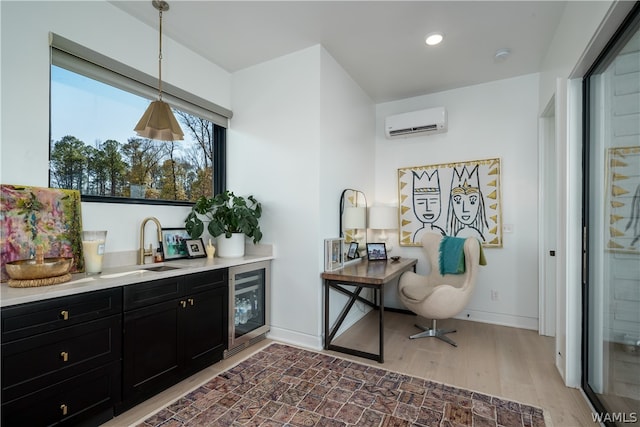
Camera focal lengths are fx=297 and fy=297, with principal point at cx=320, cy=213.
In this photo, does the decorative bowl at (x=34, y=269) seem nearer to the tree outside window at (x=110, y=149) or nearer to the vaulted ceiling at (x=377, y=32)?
the tree outside window at (x=110, y=149)

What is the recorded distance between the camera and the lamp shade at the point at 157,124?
1.99 meters

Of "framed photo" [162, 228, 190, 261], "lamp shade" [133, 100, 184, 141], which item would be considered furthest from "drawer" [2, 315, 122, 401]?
"lamp shade" [133, 100, 184, 141]

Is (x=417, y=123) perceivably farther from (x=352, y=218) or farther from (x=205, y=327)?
(x=205, y=327)

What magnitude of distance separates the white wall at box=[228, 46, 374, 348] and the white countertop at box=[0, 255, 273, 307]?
57 cm

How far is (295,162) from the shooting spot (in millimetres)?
2908

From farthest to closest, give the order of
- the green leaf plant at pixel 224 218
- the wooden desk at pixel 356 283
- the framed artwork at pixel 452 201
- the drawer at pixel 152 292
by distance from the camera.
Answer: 1. the framed artwork at pixel 452 201
2. the green leaf plant at pixel 224 218
3. the wooden desk at pixel 356 283
4. the drawer at pixel 152 292

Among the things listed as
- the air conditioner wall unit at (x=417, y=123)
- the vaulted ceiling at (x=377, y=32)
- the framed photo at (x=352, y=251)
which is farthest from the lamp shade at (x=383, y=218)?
the vaulted ceiling at (x=377, y=32)

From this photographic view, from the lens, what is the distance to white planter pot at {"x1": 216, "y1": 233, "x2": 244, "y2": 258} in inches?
112

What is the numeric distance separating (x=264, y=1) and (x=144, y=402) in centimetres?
294

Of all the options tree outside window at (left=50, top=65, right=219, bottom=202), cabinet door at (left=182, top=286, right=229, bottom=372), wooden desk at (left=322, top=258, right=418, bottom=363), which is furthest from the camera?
wooden desk at (left=322, top=258, right=418, bottom=363)

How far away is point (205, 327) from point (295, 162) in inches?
64.8

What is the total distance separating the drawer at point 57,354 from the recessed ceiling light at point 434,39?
322 centimetres

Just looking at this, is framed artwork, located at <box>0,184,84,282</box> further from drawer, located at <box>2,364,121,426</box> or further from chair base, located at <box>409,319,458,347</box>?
chair base, located at <box>409,319,458,347</box>

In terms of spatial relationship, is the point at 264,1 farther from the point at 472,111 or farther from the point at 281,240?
the point at 472,111
